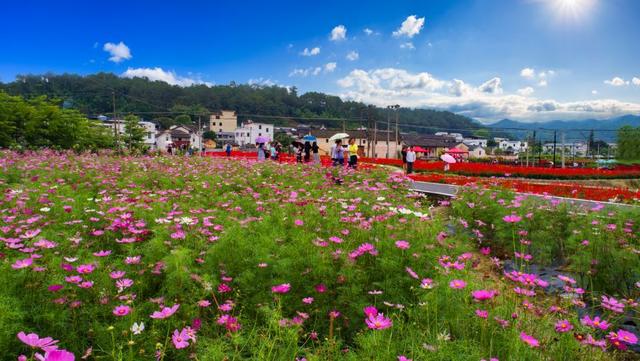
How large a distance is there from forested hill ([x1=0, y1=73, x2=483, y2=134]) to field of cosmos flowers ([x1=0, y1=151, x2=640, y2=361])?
69.6 meters

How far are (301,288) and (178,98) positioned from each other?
112621 millimetres

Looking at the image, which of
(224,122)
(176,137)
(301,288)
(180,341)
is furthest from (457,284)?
(224,122)

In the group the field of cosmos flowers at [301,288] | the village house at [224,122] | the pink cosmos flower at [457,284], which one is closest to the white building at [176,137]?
the village house at [224,122]

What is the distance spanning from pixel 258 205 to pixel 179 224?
6.05 feet

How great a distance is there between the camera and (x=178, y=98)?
106 meters

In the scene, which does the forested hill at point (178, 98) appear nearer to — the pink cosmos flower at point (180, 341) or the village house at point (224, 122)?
→ the village house at point (224, 122)

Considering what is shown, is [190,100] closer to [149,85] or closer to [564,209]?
[149,85]

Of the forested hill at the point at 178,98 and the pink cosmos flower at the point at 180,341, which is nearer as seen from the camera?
the pink cosmos flower at the point at 180,341

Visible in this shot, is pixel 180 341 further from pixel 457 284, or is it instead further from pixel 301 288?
pixel 457 284

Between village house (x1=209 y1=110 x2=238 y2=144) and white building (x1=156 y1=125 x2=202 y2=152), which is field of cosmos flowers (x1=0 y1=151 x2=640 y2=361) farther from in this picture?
village house (x1=209 y1=110 x2=238 y2=144)

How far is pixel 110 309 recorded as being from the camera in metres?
2.40

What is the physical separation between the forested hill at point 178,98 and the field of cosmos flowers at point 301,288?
69584 mm

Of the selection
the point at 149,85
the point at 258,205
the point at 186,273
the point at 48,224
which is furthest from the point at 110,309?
the point at 149,85

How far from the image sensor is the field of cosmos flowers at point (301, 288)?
206 centimetres
